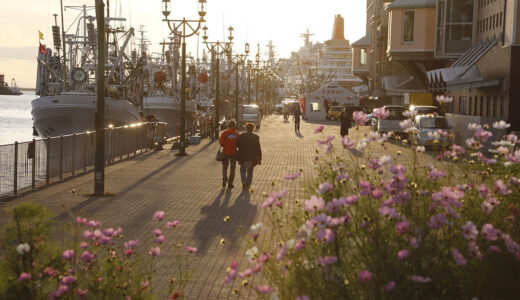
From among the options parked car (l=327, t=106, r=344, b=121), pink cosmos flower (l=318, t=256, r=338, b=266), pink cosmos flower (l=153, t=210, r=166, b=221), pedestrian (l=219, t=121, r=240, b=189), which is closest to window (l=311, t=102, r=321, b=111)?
parked car (l=327, t=106, r=344, b=121)

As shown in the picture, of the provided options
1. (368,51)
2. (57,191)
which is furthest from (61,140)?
(368,51)

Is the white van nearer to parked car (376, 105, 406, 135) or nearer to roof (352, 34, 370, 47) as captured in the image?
parked car (376, 105, 406, 135)

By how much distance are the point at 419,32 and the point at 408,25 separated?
3.26ft

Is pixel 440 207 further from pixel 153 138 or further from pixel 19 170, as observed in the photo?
pixel 153 138

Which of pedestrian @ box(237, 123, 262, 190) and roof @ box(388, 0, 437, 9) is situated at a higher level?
roof @ box(388, 0, 437, 9)

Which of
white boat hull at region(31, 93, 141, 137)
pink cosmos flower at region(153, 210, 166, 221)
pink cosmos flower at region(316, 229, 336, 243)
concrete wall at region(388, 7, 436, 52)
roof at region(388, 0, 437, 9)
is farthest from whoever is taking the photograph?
roof at region(388, 0, 437, 9)

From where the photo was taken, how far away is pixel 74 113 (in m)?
41.8

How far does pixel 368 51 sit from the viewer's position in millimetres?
85375

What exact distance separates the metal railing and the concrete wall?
28.1 meters

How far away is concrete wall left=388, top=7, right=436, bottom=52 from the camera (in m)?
49.7

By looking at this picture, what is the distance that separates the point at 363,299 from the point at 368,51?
81.8 metres

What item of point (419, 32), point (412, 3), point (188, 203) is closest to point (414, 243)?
A: point (188, 203)

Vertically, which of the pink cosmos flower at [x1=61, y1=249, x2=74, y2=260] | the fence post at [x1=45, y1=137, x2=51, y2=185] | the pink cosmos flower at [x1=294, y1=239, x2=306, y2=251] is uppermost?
the pink cosmos flower at [x1=294, y1=239, x2=306, y2=251]

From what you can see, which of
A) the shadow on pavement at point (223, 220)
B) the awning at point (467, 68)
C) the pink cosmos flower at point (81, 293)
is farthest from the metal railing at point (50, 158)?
the awning at point (467, 68)
